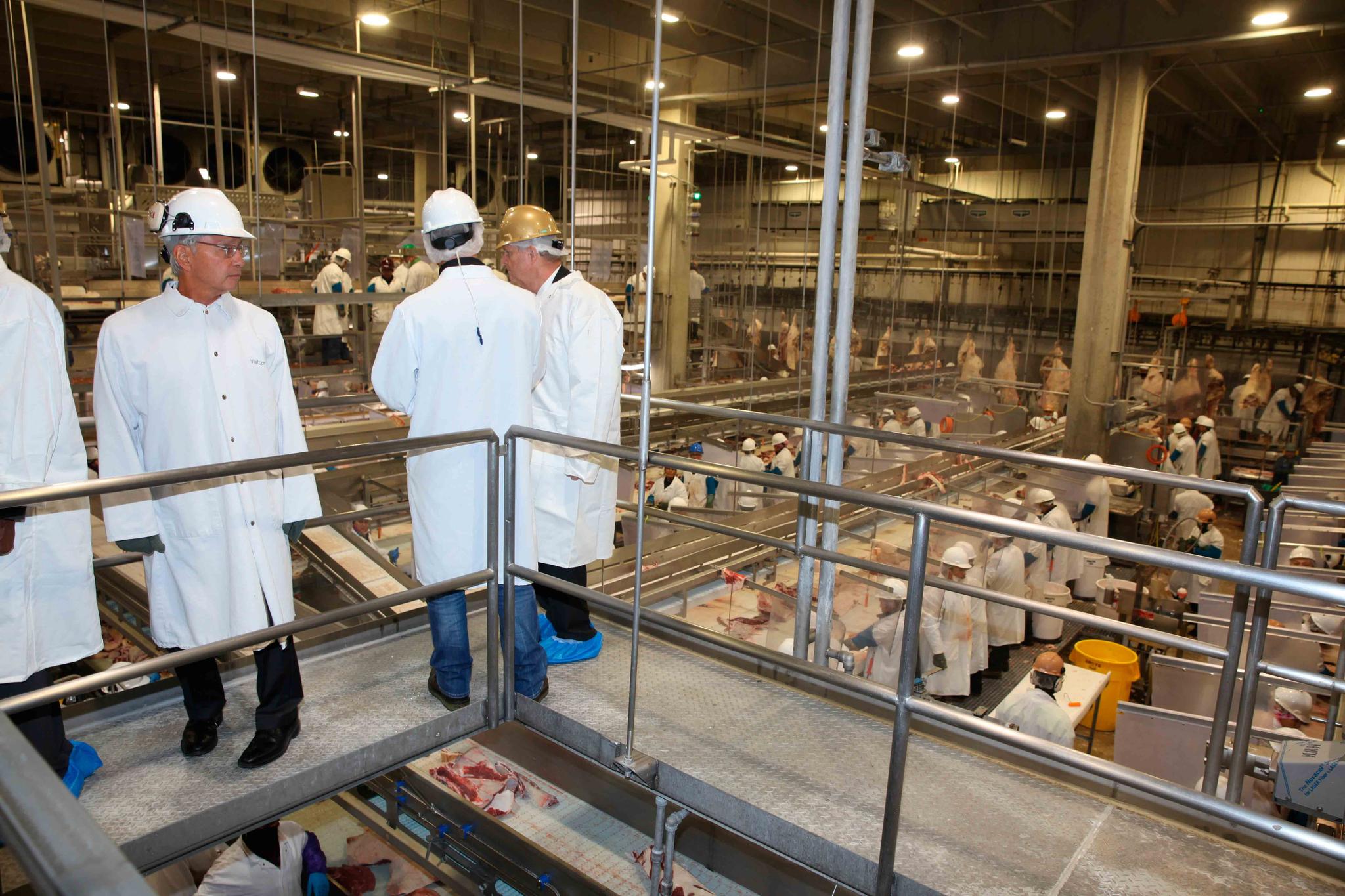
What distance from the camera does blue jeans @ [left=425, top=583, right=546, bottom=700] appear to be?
2754 millimetres

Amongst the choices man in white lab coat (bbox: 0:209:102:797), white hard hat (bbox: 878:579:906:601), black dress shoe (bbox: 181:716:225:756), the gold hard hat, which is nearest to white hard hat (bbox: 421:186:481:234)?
the gold hard hat

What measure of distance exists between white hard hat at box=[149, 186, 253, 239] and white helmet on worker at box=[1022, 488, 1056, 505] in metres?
6.51

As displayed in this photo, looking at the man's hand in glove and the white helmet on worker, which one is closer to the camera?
the man's hand in glove

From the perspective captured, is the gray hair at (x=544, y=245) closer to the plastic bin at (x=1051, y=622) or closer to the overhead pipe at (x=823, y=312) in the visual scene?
the overhead pipe at (x=823, y=312)

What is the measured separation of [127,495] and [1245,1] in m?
9.75

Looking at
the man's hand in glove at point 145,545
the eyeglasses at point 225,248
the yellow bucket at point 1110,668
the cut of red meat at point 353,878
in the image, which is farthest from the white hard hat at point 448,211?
the yellow bucket at point 1110,668

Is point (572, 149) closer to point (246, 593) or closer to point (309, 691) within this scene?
point (246, 593)

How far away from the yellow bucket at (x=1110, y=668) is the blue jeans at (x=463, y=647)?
4.68 meters

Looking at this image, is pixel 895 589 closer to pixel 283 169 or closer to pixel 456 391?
pixel 456 391

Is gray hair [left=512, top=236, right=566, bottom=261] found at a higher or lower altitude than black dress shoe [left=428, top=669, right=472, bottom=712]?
higher

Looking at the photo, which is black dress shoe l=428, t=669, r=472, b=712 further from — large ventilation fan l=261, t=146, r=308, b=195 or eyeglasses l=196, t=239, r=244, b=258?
large ventilation fan l=261, t=146, r=308, b=195

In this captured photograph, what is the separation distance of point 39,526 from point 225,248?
81 centimetres

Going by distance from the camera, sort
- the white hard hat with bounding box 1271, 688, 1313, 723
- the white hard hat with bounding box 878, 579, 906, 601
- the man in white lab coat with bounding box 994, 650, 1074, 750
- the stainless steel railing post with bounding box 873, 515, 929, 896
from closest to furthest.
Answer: the stainless steel railing post with bounding box 873, 515, 929, 896, the man in white lab coat with bounding box 994, 650, 1074, 750, the white hard hat with bounding box 1271, 688, 1313, 723, the white hard hat with bounding box 878, 579, 906, 601

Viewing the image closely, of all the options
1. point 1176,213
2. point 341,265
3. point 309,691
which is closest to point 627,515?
point 309,691
